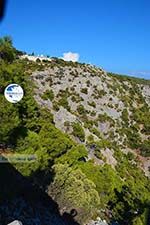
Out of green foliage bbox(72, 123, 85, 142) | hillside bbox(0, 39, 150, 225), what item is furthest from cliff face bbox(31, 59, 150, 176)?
hillside bbox(0, 39, 150, 225)

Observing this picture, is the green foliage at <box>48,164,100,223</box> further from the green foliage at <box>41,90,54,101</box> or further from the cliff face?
the green foliage at <box>41,90,54,101</box>

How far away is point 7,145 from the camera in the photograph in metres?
25.7

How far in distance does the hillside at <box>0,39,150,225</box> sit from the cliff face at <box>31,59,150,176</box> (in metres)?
0.15

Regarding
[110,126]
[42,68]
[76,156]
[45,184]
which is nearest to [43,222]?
[45,184]

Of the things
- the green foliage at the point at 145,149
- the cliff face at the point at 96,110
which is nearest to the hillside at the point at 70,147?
the green foliage at the point at 145,149

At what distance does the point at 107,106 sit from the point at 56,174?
5355cm

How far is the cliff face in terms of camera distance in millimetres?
66438

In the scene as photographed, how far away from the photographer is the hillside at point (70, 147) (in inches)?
1081

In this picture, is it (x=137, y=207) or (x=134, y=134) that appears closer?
(x=137, y=207)

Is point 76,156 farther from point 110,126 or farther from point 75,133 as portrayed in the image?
point 110,126

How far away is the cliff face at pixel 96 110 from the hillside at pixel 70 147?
0.15 metres

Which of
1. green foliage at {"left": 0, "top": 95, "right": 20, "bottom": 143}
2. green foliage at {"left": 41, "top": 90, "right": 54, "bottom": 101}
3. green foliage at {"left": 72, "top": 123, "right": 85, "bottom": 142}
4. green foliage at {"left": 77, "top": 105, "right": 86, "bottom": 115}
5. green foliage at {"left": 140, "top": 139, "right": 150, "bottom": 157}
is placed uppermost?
green foliage at {"left": 0, "top": 95, "right": 20, "bottom": 143}

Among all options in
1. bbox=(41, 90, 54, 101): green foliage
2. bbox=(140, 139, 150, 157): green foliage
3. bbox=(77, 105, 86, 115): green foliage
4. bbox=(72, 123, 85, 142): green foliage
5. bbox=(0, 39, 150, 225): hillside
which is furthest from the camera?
bbox=(140, 139, 150, 157): green foliage

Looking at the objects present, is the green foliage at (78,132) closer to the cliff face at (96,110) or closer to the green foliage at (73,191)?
the cliff face at (96,110)
